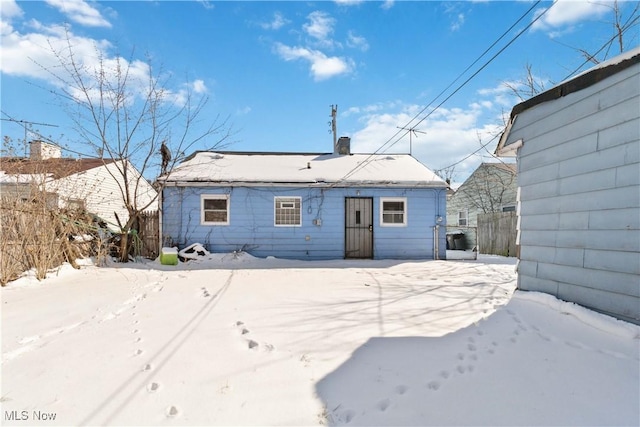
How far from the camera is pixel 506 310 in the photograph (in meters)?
4.29

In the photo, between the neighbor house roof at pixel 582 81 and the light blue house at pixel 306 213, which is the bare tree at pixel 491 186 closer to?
the light blue house at pixel 306 213

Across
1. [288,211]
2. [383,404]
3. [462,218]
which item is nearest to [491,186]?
[462,218]

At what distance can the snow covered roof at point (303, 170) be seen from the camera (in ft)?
34.2

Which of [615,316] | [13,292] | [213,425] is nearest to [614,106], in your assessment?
[615,316]

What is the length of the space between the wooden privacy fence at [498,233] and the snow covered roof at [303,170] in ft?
14.0

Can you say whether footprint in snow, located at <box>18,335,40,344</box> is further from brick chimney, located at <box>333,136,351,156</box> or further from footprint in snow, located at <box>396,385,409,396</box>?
brick chimney, located at <box>333,136,351,156</box>

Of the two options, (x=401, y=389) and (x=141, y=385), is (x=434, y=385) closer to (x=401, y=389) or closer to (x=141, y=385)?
(x=401, y=389)

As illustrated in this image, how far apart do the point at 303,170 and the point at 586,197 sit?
29.0 feet

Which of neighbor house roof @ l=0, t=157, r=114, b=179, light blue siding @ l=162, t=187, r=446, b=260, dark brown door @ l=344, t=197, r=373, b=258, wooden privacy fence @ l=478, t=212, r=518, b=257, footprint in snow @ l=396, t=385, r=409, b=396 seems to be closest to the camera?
footprint in snow @ l=396, t=385, r=409, b=396

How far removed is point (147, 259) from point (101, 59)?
6091 millimetres

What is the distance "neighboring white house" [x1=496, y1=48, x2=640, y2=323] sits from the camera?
3176 mm

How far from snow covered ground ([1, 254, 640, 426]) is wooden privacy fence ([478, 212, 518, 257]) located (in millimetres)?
8991

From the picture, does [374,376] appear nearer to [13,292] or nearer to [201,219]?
[13,292]

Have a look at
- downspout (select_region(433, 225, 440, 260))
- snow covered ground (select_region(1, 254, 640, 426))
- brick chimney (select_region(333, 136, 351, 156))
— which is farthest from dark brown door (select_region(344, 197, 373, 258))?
snow covered ground (select_region(1, 254, 640, 426))
